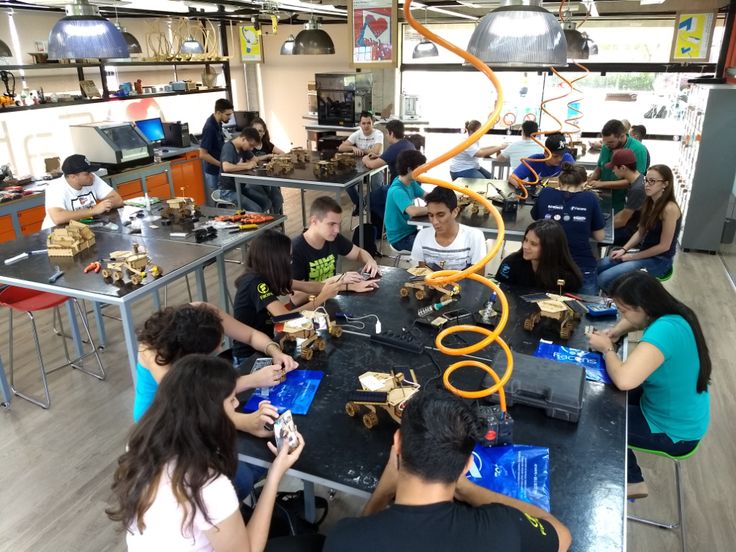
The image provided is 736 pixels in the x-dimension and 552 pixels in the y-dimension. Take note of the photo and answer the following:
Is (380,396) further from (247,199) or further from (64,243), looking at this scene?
(247,199)

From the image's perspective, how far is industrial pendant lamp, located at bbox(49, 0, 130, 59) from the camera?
3.21 metres

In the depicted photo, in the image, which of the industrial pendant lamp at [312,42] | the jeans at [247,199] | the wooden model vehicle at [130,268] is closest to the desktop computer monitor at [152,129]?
the jeans at [247,199]

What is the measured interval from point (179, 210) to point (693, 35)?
21.8 ft

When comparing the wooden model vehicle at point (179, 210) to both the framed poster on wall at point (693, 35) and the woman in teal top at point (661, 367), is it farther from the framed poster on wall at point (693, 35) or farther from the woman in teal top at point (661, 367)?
the framed poster on wall at point (693, 35)

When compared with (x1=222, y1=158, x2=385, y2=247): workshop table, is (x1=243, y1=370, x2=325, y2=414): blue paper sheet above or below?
below

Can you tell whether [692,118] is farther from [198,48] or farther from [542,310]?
[198,48]

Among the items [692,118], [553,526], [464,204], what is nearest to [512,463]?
[553,526]

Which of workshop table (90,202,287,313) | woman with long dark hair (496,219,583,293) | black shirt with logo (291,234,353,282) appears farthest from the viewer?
workshop table (90,202,287,313)

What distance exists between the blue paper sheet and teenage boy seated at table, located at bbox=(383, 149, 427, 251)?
262 cm

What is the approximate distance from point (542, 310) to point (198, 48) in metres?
6.79

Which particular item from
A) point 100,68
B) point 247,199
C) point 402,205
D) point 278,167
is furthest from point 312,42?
point 100,68

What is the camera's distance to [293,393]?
6.61ft

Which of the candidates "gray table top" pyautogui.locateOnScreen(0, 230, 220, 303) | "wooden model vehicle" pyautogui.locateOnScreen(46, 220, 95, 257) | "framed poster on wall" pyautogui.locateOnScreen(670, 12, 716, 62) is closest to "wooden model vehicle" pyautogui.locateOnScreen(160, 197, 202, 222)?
"gray table top" pyautogui.locateOnScreen(0, 230, 220, 303)

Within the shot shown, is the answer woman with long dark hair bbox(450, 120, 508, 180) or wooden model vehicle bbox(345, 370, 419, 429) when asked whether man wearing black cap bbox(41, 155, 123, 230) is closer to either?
wooden model vehicle bbox(345, 370, 419, 429)
